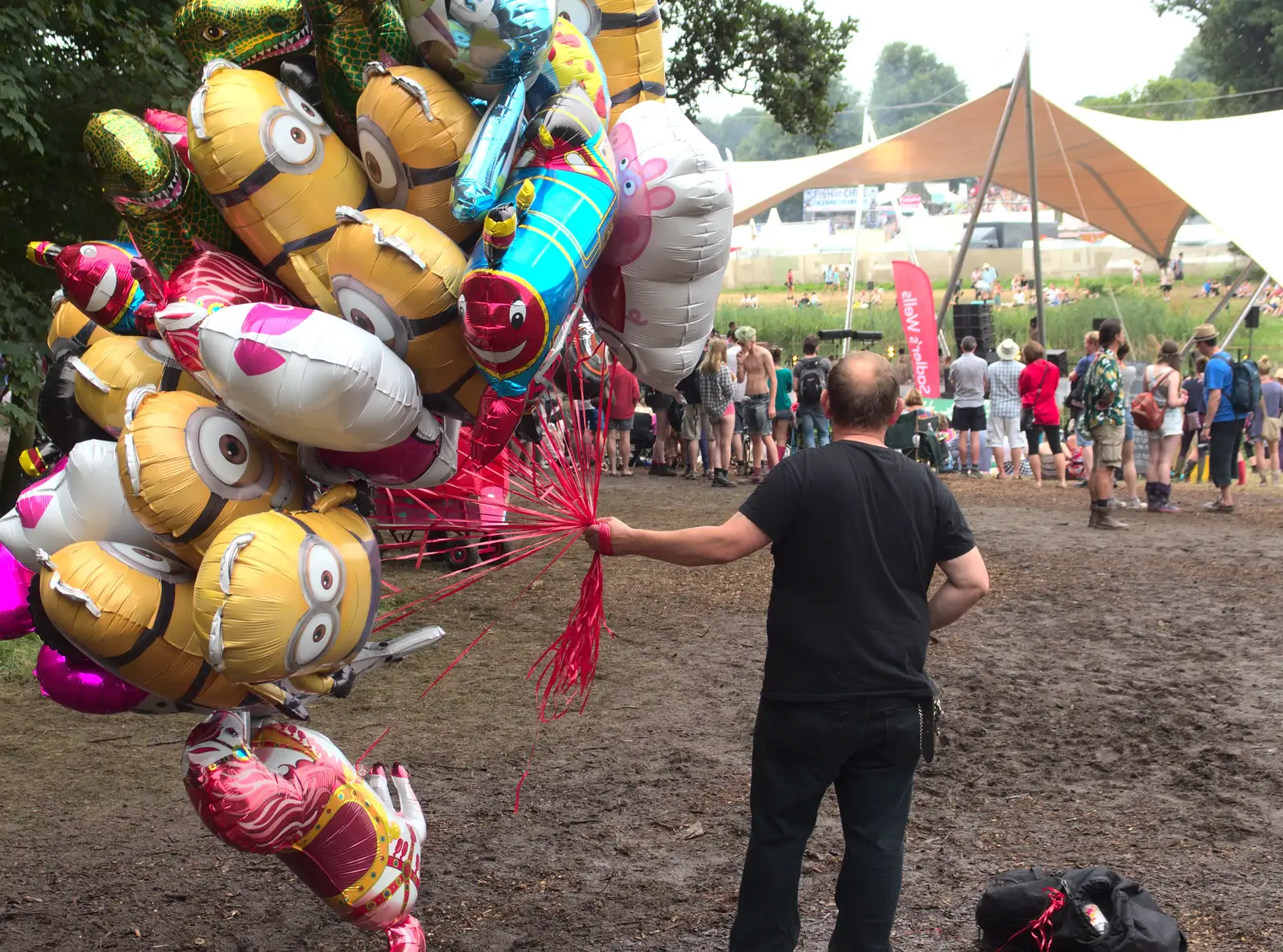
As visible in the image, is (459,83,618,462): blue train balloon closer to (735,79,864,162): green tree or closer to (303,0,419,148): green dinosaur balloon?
(303,0,419,148): green dinosaur balloon

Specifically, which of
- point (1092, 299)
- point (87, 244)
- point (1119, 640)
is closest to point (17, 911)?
point (87, 244)

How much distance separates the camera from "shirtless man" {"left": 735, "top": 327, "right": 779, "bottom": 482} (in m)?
13.1

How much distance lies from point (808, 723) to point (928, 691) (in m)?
0.34

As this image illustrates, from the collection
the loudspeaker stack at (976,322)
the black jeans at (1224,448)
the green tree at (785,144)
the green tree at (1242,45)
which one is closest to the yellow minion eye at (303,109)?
the black jeans at (1224,448)

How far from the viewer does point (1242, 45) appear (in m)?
42.8

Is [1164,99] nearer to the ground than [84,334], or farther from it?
farther from it

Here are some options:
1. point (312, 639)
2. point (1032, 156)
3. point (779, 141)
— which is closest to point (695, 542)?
point (312, 639)

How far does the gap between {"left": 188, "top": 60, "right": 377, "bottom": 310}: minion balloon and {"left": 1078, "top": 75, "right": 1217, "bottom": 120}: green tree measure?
2036 inches

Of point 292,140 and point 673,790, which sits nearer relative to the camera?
point 292,140

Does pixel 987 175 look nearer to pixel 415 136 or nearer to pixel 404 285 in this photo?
pixel 415 136

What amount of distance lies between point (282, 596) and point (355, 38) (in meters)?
1.33

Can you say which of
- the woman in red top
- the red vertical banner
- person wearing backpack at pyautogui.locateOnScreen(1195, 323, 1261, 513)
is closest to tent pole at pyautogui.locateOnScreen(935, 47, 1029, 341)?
the red vertical banner

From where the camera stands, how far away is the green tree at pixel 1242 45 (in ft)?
134

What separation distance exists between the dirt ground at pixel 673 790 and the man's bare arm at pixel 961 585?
1.11 metres
